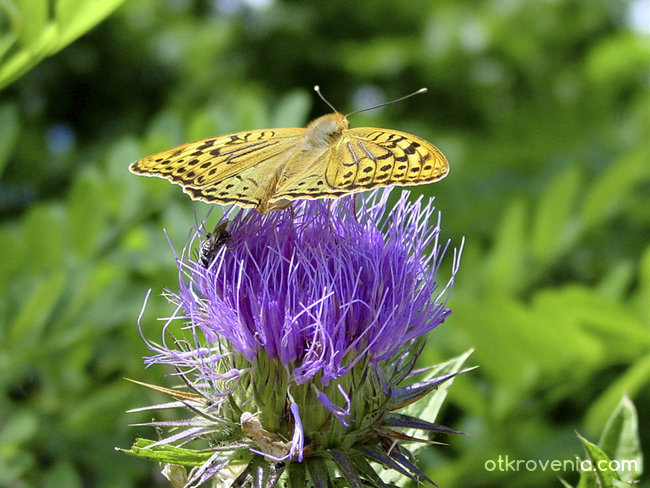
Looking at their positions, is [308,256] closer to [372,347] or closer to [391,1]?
[372,347]

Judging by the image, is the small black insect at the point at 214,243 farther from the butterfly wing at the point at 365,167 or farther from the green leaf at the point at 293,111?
the green leaf at the point at 293,111

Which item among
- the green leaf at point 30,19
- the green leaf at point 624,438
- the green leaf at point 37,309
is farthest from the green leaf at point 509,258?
the green leaf at point 30,19

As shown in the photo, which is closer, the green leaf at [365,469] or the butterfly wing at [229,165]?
the green leaf at [365,469]

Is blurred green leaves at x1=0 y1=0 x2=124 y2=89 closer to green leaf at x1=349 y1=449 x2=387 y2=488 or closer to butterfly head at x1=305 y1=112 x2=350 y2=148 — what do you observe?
butterfly head at x1=305 y1=112 x2=350 y2=148

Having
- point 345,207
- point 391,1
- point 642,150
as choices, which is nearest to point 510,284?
point 642,150

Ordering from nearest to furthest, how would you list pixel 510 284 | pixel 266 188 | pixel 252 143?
1. pixel 266 188
2. pixel 252 143
3. pixel 510 284

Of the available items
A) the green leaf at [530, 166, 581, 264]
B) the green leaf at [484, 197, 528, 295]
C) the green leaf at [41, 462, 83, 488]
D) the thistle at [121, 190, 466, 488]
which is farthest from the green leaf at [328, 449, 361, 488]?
the green leaf at [530, 166, 581, 264]
